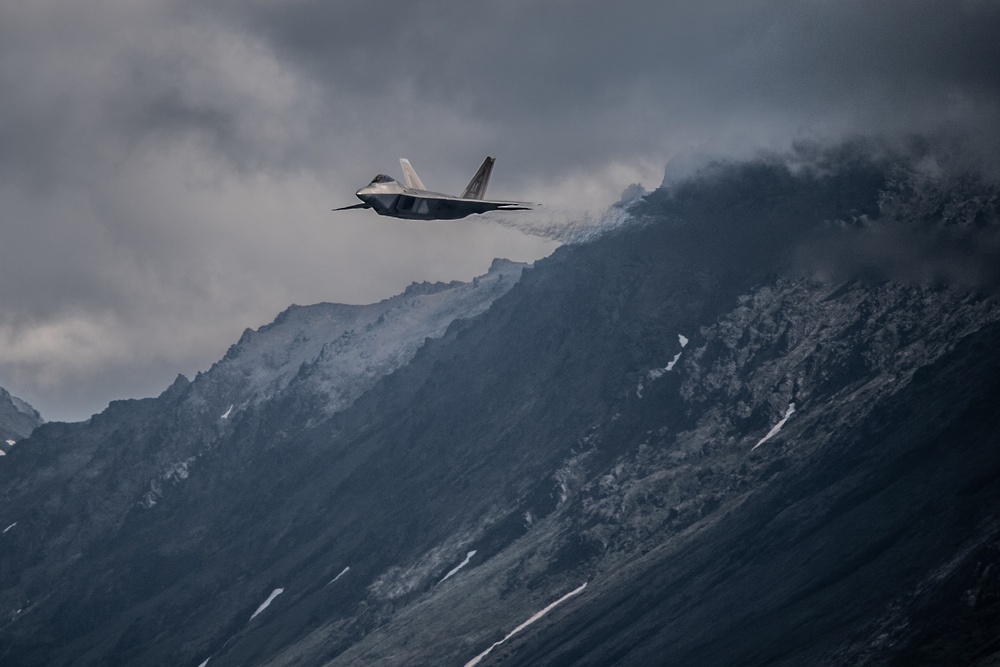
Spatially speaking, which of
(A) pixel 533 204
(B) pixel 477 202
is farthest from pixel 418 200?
(A) pixel 533 204

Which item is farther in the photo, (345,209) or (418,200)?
(418,200)

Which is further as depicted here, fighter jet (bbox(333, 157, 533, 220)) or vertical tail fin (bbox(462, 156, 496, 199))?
vertical tail fin (bbox(462, 156, 496, 199))

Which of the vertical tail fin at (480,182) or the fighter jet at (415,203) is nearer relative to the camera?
the fighter jet at (415,203)

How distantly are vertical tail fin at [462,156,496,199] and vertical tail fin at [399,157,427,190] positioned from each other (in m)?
6.54

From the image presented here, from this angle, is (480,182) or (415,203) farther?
(480,182)

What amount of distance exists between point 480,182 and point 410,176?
9.91 meters

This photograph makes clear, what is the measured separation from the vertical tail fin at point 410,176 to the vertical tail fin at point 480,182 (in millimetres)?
6544

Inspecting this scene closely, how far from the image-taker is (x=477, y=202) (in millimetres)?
158750

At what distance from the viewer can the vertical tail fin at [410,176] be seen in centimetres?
17500

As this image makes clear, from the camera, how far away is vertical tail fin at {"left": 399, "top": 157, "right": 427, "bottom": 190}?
175 metres

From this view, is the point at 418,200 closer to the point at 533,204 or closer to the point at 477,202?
the point at 477,202

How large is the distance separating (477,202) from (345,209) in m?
21.9

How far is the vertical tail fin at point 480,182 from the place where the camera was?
17725 cm

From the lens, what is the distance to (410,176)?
177 meters
